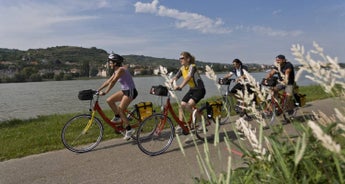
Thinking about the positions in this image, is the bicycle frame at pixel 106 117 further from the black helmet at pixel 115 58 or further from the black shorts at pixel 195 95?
the black shorts at pixel 195 95

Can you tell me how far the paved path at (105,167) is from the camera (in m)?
4.37

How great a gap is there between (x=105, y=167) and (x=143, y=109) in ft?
6.20

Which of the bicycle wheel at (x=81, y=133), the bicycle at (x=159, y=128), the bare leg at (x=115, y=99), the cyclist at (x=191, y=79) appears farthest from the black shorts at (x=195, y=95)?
the bicycle wheel at (x=81, y=133)

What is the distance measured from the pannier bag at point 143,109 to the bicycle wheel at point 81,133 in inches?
33.4

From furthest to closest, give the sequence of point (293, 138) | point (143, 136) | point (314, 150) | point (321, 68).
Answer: point (143, 136), point (293, 138), point (314, 150), point (321, 68)

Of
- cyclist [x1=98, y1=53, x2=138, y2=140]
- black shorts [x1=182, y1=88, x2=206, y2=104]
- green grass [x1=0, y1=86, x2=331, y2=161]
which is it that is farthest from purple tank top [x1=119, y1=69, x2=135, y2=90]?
green grass [x1=0, y1=86, x2=331, y2=161]

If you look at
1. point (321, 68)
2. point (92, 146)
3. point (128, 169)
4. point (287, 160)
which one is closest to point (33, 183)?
point (128, 169)

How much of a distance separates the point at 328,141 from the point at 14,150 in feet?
22.0

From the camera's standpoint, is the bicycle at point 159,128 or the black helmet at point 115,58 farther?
the black helmet at point 115,58

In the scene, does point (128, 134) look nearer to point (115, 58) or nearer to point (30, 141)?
point (115, 58)

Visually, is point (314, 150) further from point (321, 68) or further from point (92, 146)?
point (92, 146)

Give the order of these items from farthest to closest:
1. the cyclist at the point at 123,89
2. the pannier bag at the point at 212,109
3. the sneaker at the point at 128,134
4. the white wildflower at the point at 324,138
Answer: the pannier bag at the point at 212,109 → the sneaker at the point at 128,134 → the cyclist at the point at 123,89 → the white wildflower at the point at 324,138

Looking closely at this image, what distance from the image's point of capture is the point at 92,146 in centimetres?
619

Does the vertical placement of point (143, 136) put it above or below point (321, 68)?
below
